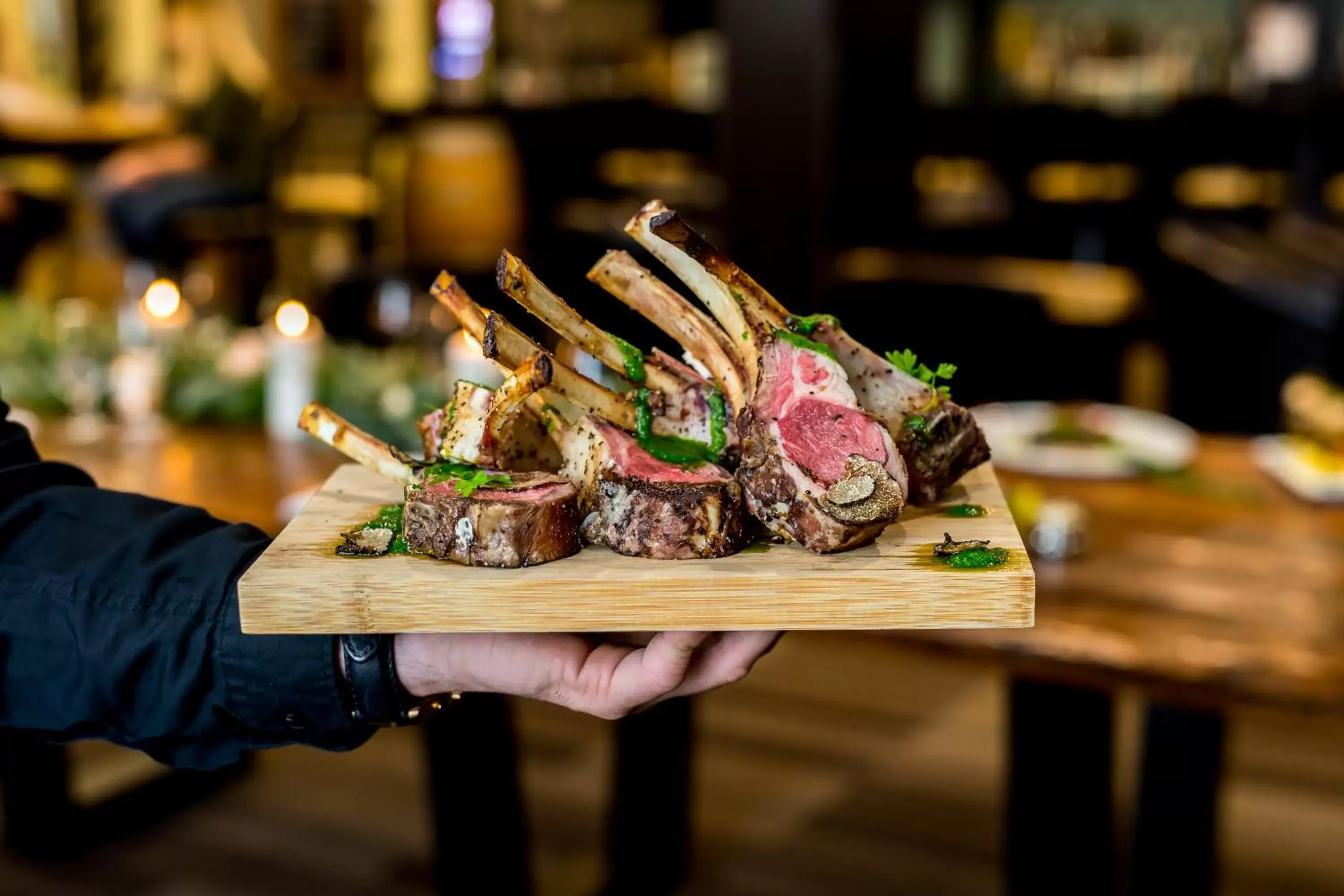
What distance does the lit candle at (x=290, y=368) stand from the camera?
108 inches

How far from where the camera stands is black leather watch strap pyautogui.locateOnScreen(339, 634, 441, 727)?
1.22 metres

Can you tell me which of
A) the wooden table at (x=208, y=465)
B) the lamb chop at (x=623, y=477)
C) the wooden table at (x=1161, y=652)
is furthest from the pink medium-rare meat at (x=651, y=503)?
the wooden table at (x=208, y=465)

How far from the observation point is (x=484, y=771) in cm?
242

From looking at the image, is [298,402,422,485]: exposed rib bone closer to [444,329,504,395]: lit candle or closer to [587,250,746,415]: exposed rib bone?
[587,250,746,415]: exposed rib bone

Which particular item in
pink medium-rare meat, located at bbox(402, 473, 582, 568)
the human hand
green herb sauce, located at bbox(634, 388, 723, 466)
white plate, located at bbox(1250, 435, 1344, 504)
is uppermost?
green herb sauce, located at bbox(634, 388, 723, 466)

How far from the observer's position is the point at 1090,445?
2.58 m

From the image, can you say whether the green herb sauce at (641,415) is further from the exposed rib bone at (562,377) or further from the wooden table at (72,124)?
the wooden table at (72,124)

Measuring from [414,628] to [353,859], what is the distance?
2.15 m

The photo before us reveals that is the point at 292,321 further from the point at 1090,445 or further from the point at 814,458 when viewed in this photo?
the point at 814,458

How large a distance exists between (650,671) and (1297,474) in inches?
67.0

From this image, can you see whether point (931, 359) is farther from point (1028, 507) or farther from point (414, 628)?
point (414, 628)

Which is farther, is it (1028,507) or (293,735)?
(1028,507)

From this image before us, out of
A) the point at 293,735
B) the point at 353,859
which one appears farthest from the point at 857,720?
the point at 293,735

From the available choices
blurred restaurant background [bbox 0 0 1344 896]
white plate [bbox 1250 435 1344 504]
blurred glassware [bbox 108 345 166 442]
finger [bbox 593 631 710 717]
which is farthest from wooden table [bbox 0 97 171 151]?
finger [bbox 593 631 710 717]
